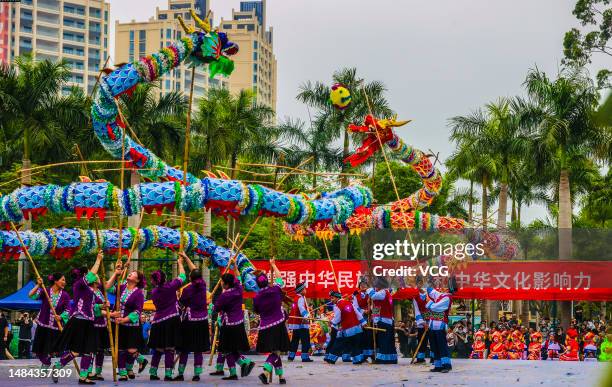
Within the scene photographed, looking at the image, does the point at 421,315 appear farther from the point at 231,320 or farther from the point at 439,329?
the point at 231,320

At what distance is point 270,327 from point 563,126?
1888 centimetres

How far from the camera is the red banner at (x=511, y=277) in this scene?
24.7m

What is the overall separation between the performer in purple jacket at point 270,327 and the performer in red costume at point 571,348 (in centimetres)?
1270

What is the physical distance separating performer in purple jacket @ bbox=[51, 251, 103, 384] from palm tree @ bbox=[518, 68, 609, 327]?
1885 centimetres

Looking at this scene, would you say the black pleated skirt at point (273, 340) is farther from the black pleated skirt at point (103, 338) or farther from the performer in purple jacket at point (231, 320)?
the black pleated skirt at point (103, 338)

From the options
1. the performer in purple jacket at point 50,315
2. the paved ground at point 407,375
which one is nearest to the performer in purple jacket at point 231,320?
the paved ground at point 407,375

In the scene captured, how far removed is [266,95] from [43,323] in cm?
→ 11631

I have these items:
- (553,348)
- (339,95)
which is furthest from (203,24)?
(553,348)

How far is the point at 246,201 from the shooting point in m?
14.4

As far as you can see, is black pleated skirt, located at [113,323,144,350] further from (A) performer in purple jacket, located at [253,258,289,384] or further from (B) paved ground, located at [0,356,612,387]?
(A) performer in purple jacket, located at [253,258,289,384]

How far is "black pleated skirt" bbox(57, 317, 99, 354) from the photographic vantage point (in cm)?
1152

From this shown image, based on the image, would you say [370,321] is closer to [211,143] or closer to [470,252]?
[470,252]

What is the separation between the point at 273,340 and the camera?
1189 cm

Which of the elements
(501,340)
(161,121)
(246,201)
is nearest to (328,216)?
(246,201)
